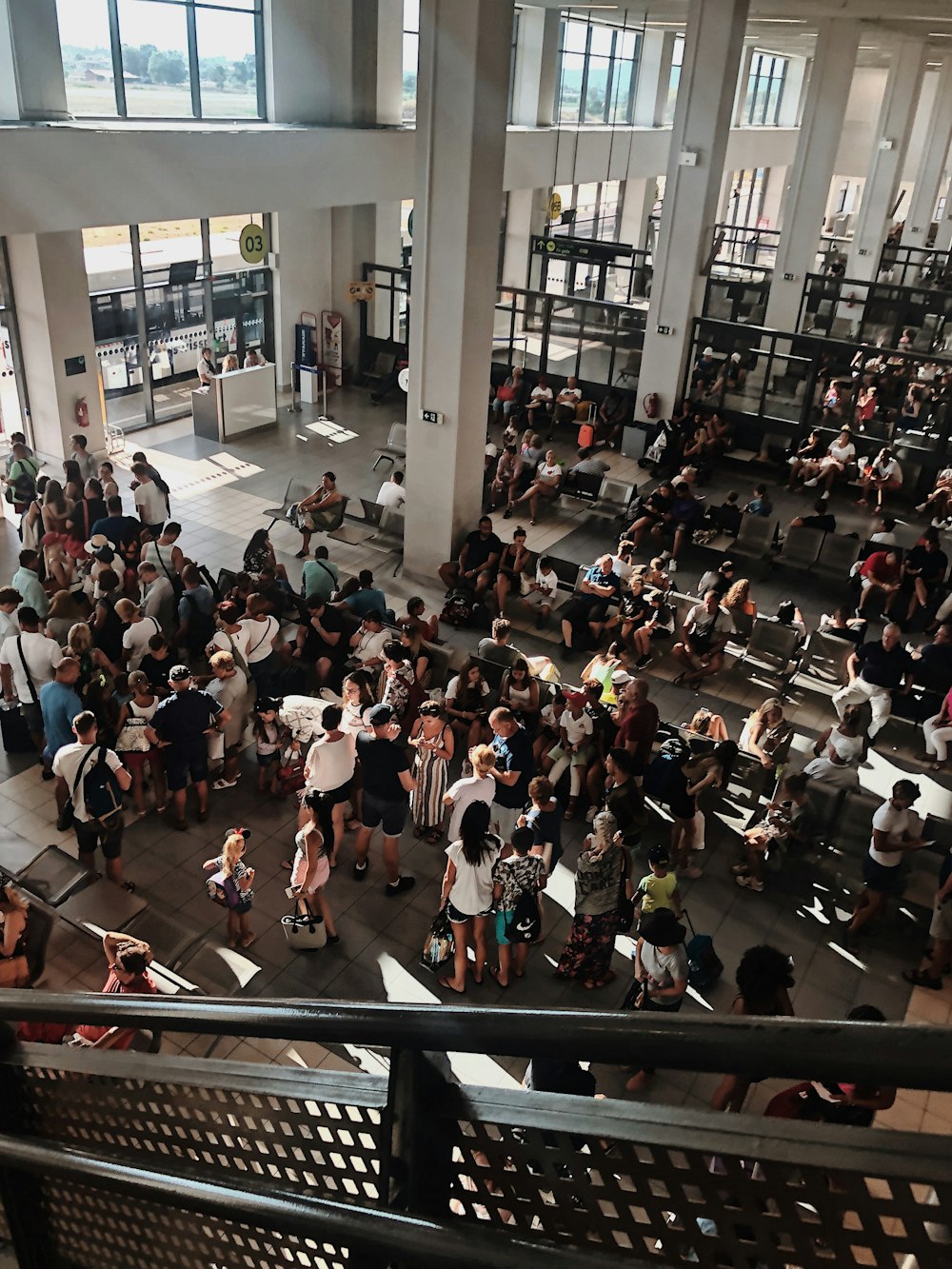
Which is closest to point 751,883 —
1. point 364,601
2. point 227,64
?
point 364,601

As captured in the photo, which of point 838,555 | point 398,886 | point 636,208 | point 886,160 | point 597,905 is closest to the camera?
point 597,905

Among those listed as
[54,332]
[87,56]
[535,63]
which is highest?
[535,63]

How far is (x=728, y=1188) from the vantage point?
93 cm

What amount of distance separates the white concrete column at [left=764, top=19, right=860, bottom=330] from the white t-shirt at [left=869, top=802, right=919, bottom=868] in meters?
16.8

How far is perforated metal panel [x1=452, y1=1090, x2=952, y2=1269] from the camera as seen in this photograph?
2.61ft

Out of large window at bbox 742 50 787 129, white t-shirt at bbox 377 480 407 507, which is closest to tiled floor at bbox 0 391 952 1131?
white t-shirt at bbox 377 480 407 507

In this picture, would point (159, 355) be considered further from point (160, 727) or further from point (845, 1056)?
point (845, 1056)

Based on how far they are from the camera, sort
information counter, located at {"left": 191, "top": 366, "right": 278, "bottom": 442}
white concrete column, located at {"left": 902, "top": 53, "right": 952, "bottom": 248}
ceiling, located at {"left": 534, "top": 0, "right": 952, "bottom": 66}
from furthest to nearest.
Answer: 1. white concrete column, located at {"left": 902, "top": 53, "right": 952, "bottom": 248}
2. ceiling, located at {"left": 534, "top": 0, "right": 952, "bottom": 66}
3. information counter, located at {"left": 191, "top": 366, "right": 278, "bottom": 442}

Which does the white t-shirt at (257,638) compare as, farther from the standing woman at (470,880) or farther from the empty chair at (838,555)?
the empty chair at (838,555)

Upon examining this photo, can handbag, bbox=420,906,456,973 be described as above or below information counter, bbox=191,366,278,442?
below

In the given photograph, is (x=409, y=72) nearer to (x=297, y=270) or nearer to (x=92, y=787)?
(x=297, y=270)

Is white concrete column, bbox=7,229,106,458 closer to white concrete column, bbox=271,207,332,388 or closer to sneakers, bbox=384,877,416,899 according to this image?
white concrete column, bbox=271,207,332,388

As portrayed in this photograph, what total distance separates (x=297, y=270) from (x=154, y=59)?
474 centimetres

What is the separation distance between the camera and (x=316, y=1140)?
1.29m
